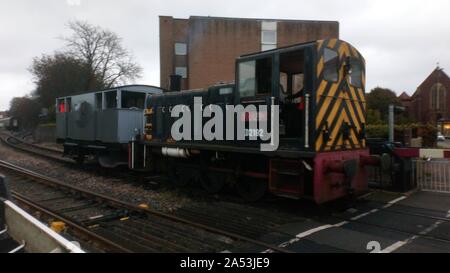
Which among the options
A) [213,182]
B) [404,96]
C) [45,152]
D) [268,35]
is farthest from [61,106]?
[404,96]

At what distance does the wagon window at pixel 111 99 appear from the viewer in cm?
1186

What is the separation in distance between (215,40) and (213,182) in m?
28.8

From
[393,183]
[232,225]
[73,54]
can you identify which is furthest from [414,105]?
[232,225]

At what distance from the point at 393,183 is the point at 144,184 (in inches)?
262

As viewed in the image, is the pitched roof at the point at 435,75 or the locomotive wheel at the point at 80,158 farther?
the pitched roof at the point at 435,75

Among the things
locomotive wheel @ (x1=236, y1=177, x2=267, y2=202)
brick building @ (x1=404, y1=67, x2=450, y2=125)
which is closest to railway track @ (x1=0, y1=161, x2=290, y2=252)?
locomotive wheel @ (x1=236, y1=177, x2=267, y2=202)

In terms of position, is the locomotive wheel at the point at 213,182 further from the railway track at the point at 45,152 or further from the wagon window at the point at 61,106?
the wagon window at the point at 61,106

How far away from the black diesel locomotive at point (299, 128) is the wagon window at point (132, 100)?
12.7ft

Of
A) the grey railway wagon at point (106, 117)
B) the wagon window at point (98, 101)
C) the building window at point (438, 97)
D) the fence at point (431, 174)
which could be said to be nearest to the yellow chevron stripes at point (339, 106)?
the fence at point (431, 174)

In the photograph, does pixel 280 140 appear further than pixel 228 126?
No

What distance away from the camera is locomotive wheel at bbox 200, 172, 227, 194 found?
8320 mm

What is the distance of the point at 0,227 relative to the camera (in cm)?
504

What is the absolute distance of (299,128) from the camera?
7027mm
